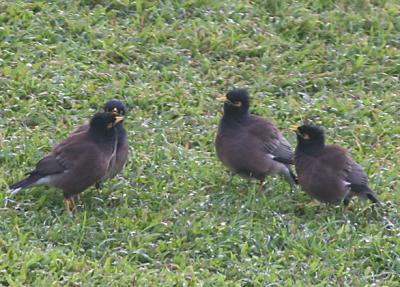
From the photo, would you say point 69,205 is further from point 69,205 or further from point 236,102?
point 236,102

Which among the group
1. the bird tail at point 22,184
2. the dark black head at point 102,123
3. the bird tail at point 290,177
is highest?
the dark black head at point 102,123

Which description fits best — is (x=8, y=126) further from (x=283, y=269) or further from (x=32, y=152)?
(x=283, y=269)

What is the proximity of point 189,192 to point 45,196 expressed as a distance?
3.85 feet

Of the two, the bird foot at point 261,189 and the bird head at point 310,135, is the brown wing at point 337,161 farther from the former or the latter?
the bird foot at point 261,189

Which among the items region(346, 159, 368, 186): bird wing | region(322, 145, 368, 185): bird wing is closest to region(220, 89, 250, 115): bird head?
region(322, 145, 368, 185): bird wing

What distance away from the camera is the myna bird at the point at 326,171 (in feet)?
29.2

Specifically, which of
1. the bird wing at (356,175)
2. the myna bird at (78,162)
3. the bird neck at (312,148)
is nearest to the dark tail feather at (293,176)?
the bird neck at (312,148)

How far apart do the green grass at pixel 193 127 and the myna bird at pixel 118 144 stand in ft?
0.56

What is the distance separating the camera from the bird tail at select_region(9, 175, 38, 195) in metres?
8.48

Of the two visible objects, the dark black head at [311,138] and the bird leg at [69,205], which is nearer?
the bird leg at [69,205]

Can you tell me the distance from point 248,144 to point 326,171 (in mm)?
734

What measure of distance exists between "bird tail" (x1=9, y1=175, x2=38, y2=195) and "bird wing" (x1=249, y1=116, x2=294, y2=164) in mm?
1978

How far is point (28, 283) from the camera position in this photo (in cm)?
752

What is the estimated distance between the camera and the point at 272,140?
9.40 m
